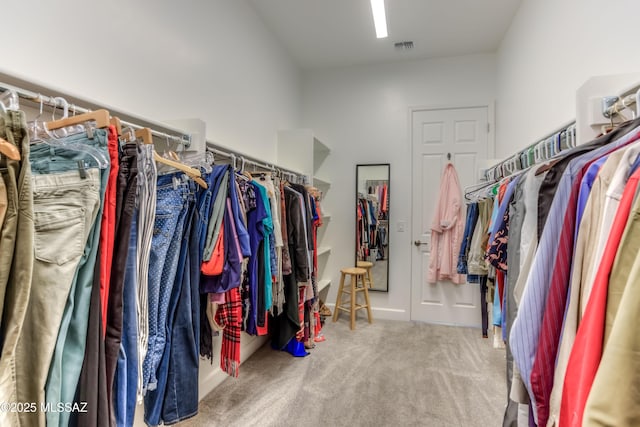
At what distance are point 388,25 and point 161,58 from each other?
2.15m

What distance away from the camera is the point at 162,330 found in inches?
46.3

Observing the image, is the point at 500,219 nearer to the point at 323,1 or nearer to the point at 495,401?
the point at 495,401

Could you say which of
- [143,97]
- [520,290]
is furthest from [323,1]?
[520,290]

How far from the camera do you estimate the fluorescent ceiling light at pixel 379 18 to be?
94.2 inches

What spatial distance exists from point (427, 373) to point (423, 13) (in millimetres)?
3016

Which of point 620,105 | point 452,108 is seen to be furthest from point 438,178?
point 620,105

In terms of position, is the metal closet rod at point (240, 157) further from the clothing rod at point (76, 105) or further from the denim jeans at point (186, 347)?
the denim jeans at point (186, 347)

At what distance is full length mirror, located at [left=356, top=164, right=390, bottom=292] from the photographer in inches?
144

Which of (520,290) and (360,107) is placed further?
(360,107)

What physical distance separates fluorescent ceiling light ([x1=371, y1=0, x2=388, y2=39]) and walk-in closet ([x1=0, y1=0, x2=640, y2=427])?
2cm

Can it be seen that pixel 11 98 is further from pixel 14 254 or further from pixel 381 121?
pixel 381 121

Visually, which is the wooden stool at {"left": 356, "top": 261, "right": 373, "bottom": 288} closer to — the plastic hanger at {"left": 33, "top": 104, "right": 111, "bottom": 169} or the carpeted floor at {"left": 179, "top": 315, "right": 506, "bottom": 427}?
the carpeted floor at {"left": 179, "top": 315, "right": 506, "bottom": 427}

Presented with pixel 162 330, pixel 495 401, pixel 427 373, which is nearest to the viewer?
pixel 162 330

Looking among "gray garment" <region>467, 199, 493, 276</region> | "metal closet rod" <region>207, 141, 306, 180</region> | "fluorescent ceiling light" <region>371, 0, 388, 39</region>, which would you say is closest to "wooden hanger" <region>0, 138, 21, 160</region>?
"metal closet rod" <region>207, 141, 306, 180</region>
